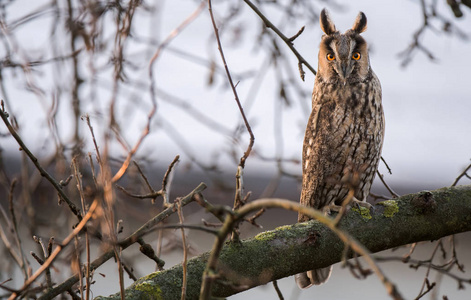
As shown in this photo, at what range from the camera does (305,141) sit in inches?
135

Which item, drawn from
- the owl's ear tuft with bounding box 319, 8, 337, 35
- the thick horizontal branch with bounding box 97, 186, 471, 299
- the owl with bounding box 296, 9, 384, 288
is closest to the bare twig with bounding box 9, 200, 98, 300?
the thick horizontal branch with bounding box 97, 186, 471, 299

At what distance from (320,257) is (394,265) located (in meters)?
4.77

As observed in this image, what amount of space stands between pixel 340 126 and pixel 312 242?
119 centimetres

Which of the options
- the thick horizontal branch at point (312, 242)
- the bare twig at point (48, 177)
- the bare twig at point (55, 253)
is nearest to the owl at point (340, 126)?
the thick horizontal branch at point (312, 242)

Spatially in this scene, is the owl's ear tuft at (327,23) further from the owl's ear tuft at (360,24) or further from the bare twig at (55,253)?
the bare twig at (55,253)

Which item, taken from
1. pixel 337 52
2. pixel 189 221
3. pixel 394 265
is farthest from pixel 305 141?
pixel 394 265

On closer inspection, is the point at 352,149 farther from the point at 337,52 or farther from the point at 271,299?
the point at 271,299

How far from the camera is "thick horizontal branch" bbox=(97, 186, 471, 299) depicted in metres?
2.05

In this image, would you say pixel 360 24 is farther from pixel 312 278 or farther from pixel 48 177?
pixel 48 177

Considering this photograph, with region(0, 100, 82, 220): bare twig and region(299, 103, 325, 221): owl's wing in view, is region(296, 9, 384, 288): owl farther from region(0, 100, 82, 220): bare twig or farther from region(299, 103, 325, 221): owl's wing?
region(0, 100, 82, 220): bare twig

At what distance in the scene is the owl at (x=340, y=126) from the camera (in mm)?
3258

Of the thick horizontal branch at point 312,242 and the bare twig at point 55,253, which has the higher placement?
the thick horizontal branch at point 312,242

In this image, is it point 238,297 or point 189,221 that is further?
point 238,297

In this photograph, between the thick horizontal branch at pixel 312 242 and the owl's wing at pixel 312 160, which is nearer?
the thick horizontal branch at pixel 312 242
